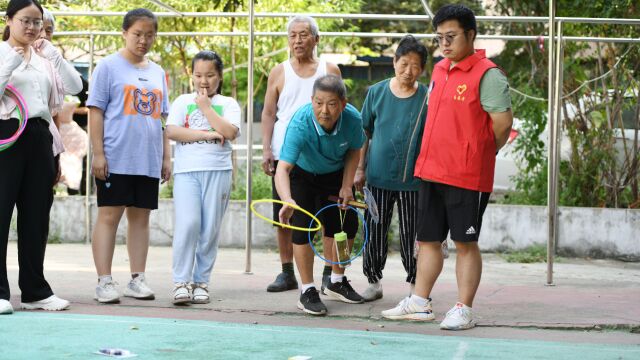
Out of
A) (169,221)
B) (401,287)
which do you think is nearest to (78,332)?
(401,287)

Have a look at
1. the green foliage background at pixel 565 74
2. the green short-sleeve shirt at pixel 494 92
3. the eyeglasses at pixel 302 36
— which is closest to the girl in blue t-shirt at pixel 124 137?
the eyeglasses at pixel 302 36

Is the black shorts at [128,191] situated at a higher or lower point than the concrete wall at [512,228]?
higher

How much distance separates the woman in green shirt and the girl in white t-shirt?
0.94 m

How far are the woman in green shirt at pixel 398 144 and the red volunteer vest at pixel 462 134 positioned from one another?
1.66 ft

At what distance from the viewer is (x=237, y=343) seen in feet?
17.3

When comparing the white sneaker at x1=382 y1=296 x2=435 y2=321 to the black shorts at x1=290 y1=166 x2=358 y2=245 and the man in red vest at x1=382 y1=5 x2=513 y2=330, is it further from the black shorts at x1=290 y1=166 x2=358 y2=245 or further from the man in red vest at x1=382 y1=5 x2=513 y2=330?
the black shorts at x1=290 y1=166 x2=358 y2=245

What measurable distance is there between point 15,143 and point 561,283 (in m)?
4.30

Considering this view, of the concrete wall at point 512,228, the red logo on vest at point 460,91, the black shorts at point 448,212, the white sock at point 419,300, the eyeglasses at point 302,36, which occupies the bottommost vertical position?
the white sock at point 419,300

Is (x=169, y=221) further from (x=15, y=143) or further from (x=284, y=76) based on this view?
(x=15, y=143)

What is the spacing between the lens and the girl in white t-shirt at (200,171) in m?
6.65

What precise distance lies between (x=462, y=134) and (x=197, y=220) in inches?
73.8

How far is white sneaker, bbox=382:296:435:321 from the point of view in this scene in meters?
6.11

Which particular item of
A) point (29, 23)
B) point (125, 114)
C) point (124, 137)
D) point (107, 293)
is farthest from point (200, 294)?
point (29, 23)

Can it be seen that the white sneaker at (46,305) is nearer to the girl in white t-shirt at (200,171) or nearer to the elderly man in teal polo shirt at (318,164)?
the girl in white t-shirt at (200,171)
